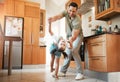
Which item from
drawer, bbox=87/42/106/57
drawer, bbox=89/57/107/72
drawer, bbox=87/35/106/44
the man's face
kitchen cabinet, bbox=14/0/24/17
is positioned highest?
kitchen cabinet, bbox=14/0/24/17

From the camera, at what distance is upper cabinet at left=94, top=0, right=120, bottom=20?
2.67 metres

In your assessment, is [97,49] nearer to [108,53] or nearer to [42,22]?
[108,53]

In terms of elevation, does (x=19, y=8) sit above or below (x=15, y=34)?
above

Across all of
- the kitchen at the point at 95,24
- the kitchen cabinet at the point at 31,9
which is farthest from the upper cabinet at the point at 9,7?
the kitchen at the point at 95,24

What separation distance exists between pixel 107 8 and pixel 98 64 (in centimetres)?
109

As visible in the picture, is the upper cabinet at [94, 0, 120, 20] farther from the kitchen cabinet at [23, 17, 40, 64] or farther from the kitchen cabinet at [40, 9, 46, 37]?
the kitchen cabinet at [40, 9, 46, 37]

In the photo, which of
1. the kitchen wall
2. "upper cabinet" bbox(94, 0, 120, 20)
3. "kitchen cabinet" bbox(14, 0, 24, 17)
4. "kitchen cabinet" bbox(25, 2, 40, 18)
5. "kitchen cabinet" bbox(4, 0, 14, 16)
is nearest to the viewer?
the kitchen wall

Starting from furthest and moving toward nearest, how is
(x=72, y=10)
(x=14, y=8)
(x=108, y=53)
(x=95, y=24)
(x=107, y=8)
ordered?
1. (x=14, y=8)
2. (x=95, y=24)
3. (x=107, y=8)
4. (x=72, y=10)
5. (x=108, y=53)

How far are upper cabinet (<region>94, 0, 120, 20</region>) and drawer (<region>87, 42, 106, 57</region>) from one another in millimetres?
655

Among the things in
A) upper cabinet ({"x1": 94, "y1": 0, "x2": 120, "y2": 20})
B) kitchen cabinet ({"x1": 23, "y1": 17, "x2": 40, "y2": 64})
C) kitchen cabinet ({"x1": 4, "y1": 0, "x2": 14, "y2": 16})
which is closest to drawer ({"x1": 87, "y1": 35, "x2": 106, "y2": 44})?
upper cabinet ({"x1": 94, "y1": 0, "x2": 120, "y2": 20})

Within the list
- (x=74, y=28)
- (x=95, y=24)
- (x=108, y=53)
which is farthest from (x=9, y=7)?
(x=108, y=53)

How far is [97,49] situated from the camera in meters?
2.66

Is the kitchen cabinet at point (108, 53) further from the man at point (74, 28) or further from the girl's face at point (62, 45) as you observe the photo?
the girl's face at point (62, 45)

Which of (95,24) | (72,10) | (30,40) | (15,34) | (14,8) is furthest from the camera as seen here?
(30,40)
